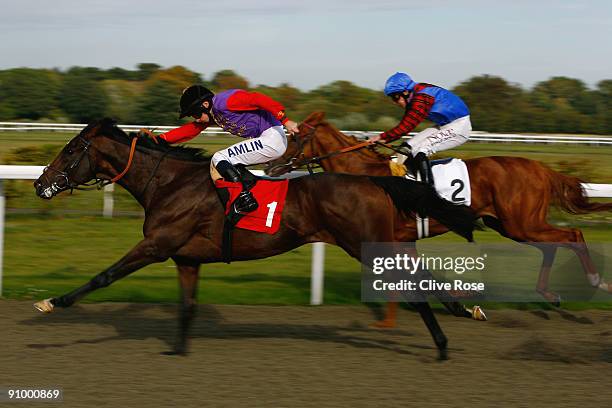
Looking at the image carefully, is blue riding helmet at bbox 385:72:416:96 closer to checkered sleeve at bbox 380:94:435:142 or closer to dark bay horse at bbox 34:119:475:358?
checkered sleeve at bbox 380:94:435:142

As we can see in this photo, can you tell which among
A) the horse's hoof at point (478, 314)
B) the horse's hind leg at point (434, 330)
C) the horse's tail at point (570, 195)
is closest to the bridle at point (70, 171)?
the horse's hind leg at point (434, 330)

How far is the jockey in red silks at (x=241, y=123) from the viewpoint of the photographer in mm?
5172

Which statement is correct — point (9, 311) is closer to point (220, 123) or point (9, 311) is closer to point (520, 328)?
point (220, 123)

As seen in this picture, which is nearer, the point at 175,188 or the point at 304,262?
the point at 175,188

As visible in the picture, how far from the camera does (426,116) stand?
6.51 meters

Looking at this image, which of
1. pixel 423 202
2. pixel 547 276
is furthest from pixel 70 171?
pixel 547 276

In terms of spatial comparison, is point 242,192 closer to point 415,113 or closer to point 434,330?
point 434,330

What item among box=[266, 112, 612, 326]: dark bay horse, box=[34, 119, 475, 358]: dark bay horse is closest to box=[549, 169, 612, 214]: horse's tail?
box=[266, 112, 612, 326]: dark bay horse

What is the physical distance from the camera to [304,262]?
28.0 feet

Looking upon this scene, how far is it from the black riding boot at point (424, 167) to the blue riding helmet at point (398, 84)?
0.56 metres

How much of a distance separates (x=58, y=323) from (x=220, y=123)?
1774 mm

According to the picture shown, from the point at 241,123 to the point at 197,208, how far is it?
2.03ft

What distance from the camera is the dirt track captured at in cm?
418

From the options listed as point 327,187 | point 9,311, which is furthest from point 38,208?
point 327,187
